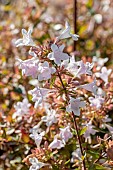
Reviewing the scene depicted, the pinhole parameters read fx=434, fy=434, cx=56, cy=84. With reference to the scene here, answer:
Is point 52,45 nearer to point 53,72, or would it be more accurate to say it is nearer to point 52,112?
point 53,72

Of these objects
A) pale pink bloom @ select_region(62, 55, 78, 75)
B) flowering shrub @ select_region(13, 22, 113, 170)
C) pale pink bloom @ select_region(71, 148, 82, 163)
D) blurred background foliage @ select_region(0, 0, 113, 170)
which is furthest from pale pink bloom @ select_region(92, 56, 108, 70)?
pale pink bloom @ select_region(62, 55, 78, 75)

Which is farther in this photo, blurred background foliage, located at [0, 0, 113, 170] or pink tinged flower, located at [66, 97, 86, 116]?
blurred background foliage, located at [0, 0, 113, 170]

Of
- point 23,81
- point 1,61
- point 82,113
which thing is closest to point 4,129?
point 82,113

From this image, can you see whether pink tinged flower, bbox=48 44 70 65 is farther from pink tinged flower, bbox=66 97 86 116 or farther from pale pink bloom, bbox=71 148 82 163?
pale pink bloom, bbox=71 148 82 163

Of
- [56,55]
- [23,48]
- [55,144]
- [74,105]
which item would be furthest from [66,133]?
[23,48]

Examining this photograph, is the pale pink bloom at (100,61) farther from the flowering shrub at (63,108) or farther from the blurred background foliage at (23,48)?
the blurred background foliage at (23,48)

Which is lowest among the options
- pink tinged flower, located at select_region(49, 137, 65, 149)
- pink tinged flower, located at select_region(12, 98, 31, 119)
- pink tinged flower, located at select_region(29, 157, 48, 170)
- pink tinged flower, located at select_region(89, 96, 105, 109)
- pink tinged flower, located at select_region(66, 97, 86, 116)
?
pink tinged flower, located at select_region(29, 157, 48, 170)

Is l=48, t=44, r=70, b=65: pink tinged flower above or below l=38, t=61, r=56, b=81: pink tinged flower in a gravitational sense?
above

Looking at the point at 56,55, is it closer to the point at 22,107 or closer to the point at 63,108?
the point at 63,108
